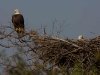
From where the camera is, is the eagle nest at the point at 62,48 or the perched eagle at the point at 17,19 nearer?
the eagle nest at the point at 62,48

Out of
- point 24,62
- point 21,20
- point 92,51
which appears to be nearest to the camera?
point 24,62

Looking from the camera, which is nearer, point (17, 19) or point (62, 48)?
point (62, 48)

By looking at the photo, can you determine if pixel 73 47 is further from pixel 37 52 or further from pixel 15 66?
pixel 15 66

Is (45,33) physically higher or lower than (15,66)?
lower

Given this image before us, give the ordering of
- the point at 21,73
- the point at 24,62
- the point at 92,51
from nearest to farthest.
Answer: the point at 21,73 → the point at 24,62 → the point at 92,51

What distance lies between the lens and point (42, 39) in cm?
790

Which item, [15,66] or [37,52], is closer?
[15,66]

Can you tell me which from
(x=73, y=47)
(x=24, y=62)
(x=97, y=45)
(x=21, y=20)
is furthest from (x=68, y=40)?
(x=24, y=62)

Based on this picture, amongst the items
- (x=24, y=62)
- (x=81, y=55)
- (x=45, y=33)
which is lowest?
(x=81, y=55)

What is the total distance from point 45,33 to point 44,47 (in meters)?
0.51

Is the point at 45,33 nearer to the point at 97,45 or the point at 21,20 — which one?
the point at 97,45

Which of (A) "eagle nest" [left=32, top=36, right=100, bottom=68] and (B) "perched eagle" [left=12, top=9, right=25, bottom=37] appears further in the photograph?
(B) "perched eagle" [left=12, top=9, right=25, bottom=37]

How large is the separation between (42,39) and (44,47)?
0.86 ft

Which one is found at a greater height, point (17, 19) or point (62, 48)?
point (17, 19)
